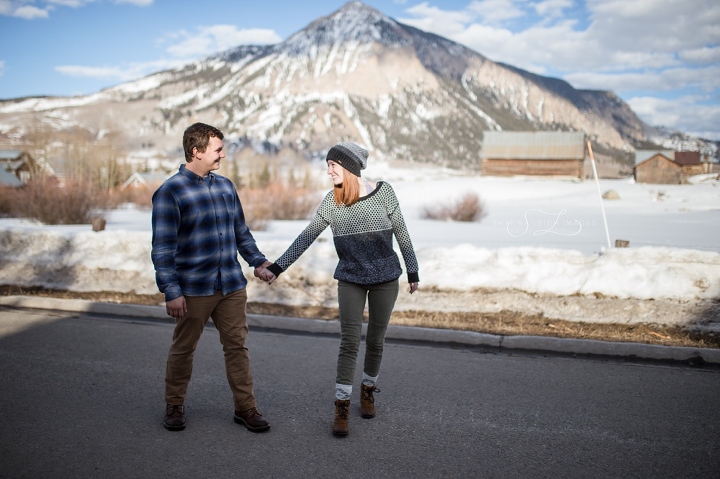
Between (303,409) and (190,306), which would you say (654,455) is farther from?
(190,306)

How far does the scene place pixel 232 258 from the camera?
4.36m

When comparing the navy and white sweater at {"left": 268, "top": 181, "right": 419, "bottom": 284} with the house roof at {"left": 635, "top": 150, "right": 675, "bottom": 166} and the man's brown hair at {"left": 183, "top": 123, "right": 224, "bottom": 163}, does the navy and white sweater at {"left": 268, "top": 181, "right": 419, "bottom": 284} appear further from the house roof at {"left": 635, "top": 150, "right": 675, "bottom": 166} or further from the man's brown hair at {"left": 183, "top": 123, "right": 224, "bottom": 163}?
the house roof at {"left": 635, "top": 150, "right": 675, "bottom": 166}

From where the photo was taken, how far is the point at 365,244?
14.1 feet

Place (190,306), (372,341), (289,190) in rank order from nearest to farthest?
(190,306), (372,341), (289,190)

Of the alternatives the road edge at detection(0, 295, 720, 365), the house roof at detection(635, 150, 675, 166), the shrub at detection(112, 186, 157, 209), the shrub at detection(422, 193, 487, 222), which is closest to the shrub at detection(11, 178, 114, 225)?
the road edge at detection(0, 295, 720, 365)

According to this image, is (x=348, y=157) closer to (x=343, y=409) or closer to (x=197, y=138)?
(x=197, y=138)

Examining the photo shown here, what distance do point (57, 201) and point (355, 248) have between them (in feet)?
66.3

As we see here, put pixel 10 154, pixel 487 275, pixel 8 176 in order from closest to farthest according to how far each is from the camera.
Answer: pixel 487 275, pixel 8 176, pixel 10 154

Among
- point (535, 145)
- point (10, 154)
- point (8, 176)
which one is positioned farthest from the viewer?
point (535, 145)

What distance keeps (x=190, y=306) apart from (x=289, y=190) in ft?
86.2

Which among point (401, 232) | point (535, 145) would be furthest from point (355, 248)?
point (535, 145)

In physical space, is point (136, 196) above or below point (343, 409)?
above

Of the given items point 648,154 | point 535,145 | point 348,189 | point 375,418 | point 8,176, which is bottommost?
point 375,418

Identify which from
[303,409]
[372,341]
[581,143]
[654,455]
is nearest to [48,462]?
[303,409]
